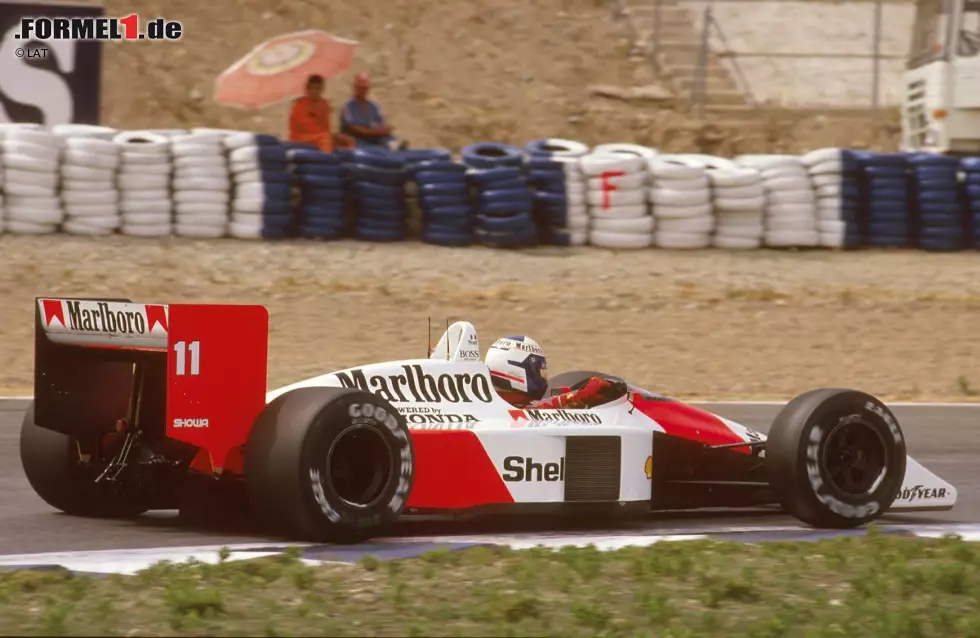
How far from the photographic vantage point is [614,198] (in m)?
17.8

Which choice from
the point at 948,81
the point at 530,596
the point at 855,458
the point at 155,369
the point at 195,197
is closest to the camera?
the point at 530,596

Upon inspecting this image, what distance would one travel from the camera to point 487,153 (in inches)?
719

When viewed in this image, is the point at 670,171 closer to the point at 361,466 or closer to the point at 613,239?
the point at 613,239

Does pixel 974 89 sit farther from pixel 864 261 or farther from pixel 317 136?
pixel 317 136

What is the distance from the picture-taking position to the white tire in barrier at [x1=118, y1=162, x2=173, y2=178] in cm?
1641

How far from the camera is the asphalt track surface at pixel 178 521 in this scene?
22.6ft

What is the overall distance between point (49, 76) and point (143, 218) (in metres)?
2.77

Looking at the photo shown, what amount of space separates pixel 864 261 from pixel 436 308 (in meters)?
5.47

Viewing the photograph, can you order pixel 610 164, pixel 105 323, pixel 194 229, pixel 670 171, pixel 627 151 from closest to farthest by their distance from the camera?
1. pixel 105 323
2. pixel 194 229
3. pixel 610 164
4. pixel 670 171
5. pixel 627 151

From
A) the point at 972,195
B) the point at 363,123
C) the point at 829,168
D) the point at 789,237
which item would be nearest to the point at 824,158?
the point at 829,168

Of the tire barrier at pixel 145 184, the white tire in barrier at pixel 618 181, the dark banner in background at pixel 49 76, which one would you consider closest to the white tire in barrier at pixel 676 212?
the white tire in barrier at pixel 618 181

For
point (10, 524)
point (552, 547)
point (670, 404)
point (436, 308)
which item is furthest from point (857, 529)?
point (436, 308)

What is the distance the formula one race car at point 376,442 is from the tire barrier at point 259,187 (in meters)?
8.83

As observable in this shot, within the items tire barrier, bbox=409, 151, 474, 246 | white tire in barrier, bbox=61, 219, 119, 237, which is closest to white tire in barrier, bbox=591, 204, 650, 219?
tire barrier, bbox=409, 151, 474, 246
